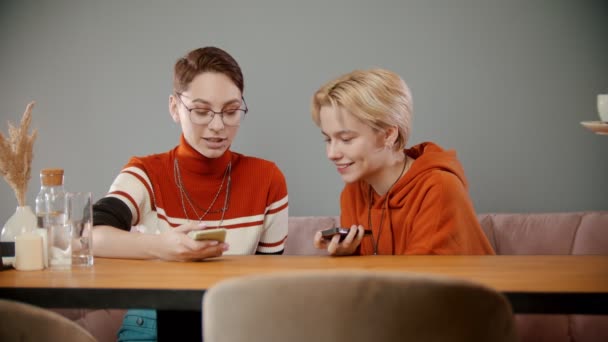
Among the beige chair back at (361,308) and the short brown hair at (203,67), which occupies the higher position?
the short brown hair at (203,67)

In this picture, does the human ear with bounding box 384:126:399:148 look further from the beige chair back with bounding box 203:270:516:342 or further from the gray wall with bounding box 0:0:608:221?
the beige chair back with bounding box 203:270:516:342

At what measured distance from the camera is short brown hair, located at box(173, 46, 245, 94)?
87.7 inches

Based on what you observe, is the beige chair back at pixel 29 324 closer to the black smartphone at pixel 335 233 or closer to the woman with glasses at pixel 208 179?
the black smartphone at pixel 335 233

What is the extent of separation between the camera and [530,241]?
2635 mm

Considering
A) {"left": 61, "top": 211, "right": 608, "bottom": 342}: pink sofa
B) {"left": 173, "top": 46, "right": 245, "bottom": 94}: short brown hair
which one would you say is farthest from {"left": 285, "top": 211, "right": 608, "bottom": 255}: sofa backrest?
{"left": 173, "top": 46, "right": 245, "bottom": 94}: short brown hair

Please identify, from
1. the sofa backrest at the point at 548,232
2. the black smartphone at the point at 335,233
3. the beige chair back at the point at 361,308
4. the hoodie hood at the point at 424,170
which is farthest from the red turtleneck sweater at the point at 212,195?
the beige chair back at the point at 361,308

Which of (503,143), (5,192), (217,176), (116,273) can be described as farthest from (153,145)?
(116,273)

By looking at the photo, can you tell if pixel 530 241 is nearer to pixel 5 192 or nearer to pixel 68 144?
pixel 68 144

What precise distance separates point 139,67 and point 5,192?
0.89 meters

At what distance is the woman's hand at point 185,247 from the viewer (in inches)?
64.7

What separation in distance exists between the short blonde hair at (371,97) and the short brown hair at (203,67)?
29 centimetres

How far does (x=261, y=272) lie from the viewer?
143 cm

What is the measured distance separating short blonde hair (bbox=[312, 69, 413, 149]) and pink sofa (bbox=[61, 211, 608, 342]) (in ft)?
2.58

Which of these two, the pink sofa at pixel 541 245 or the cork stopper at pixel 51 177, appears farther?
the pink sofa at pixel 541 245
